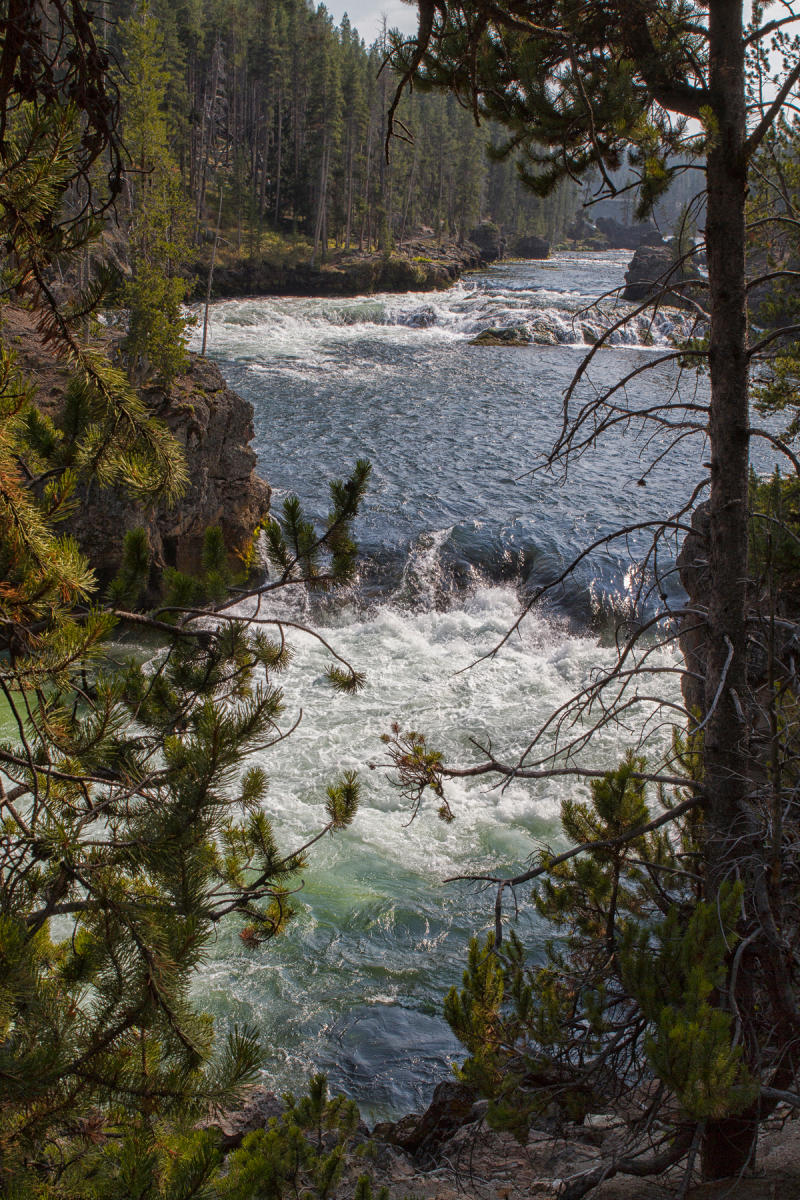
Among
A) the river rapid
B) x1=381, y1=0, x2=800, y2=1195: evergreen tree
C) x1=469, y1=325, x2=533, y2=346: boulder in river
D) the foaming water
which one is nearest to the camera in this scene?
x1=381, y1=0, x2=800, y2=1195: evergreen tree

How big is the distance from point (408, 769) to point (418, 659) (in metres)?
8.86

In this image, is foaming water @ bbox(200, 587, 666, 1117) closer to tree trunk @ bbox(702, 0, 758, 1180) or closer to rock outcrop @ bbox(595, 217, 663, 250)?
tree trunk @ bbox(702, 0, 758, 1180)

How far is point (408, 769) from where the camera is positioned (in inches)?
146

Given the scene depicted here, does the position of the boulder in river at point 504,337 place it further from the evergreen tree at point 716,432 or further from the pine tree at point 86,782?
the pine tree at point 86,782

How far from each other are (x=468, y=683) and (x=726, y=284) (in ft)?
28.9

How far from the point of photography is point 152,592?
12953 mm

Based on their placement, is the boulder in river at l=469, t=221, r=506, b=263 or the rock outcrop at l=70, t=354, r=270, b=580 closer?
the rock outcrop at l=70, t=354, r=270, b=580

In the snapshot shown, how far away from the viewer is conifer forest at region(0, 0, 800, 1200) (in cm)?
277

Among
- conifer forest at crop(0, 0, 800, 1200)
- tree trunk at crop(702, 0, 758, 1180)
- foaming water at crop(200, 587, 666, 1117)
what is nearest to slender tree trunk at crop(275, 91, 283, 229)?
conifer forest at crop(0, 0, 800, 1200)

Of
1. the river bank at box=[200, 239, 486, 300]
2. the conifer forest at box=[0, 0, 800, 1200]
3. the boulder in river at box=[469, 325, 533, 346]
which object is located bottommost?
the conifer forest at box=[0, 0, 800, 1200]

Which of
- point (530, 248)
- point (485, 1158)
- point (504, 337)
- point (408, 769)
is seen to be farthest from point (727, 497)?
point (530, 248)

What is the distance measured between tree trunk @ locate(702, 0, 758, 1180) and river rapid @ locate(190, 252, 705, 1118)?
0.68 metres

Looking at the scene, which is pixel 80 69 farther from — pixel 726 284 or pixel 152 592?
pixel 152 592

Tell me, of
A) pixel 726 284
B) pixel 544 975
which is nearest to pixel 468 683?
pixel 544 975
